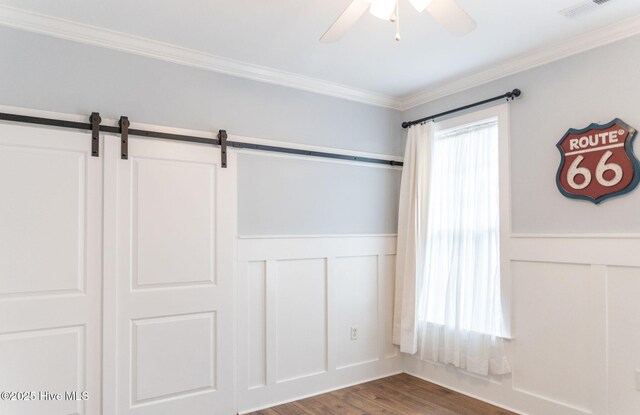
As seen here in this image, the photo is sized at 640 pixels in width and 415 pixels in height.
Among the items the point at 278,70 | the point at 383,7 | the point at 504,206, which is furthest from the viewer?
the point at 278,70

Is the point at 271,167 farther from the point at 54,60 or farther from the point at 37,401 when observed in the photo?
the point at 37,401

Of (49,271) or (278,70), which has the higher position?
(278,70)

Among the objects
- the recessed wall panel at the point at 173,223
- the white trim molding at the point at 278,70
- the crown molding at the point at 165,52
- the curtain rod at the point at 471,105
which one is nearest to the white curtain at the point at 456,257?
the curtain rod at the point at 471,105

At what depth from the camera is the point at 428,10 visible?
73.0 inches

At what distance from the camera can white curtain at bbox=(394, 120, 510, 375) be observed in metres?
3.28

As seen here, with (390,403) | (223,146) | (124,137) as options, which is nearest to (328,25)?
(223,146)

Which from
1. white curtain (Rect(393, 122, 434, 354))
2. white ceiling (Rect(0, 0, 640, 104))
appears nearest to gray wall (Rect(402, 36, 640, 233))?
white ceiling (Rect(0, 0, 640, 104))

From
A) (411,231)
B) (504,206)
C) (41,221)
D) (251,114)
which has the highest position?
(251,114)

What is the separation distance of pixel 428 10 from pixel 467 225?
6.62 feet

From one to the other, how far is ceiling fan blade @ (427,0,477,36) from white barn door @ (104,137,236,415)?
180cm

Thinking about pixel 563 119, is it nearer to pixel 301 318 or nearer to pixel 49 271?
pixel 301 318

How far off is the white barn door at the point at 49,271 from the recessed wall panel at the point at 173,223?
0.80 ft

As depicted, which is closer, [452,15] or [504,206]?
[452,15]

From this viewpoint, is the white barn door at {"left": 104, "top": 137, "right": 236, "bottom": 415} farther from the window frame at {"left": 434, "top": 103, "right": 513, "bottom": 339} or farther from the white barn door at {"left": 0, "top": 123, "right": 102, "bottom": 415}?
the window frame at {"left": 434, "top": 103, "right": 513, "bottom": 339}
